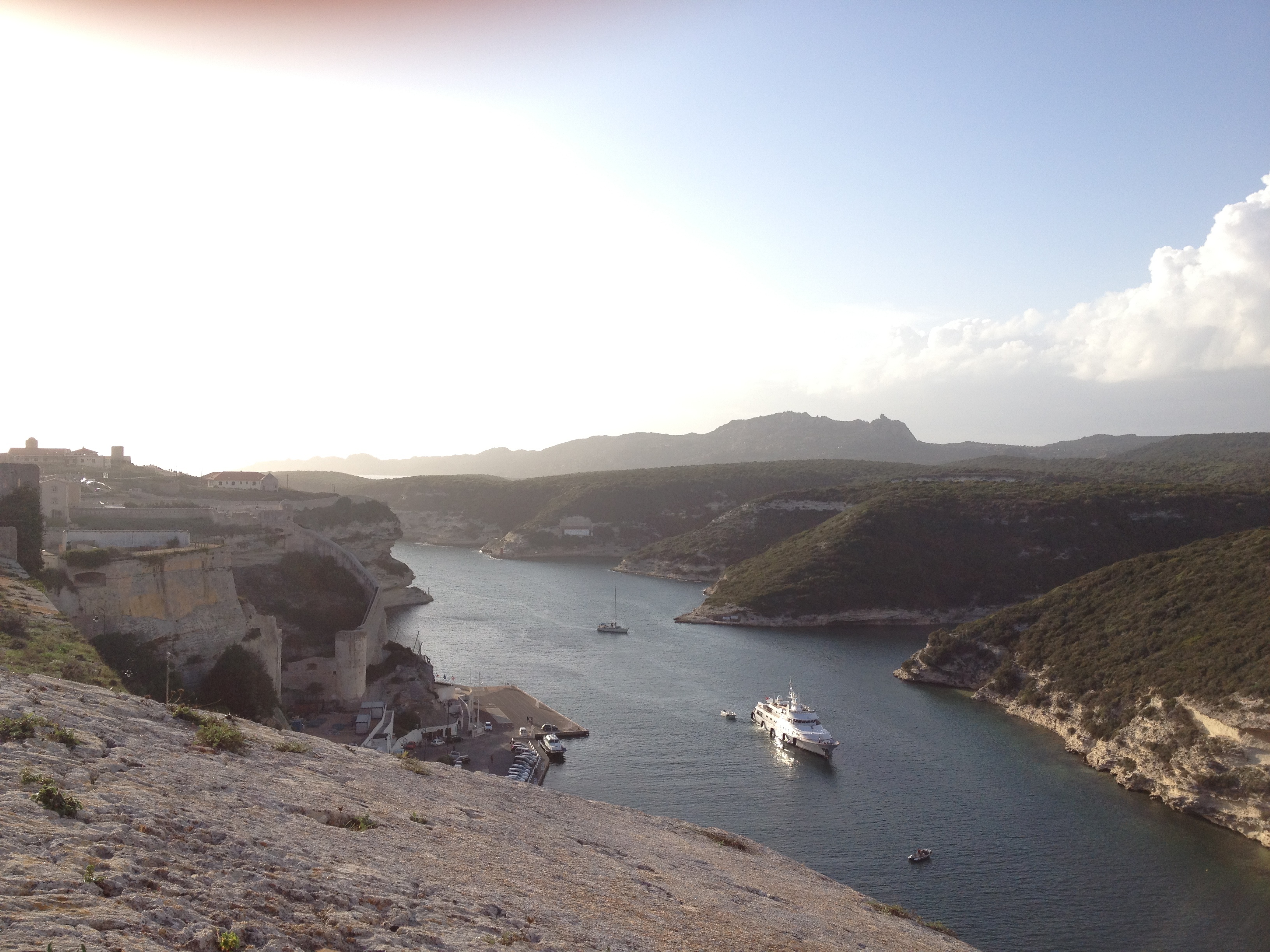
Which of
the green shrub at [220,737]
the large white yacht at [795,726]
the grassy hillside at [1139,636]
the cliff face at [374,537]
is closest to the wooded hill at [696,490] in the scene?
the cliff face at [374,537]

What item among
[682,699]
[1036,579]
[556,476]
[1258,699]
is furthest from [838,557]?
[556,476]

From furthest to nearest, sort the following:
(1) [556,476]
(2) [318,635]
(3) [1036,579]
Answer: (1) [556,476] < (3) [1036,579] < (2) [318,635]

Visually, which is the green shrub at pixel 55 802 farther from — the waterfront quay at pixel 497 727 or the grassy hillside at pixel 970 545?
the grassy hillside at pixel 970 545

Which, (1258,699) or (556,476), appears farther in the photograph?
(556,476)

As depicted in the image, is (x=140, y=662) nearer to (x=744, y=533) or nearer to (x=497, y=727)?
(x=497, y=727)

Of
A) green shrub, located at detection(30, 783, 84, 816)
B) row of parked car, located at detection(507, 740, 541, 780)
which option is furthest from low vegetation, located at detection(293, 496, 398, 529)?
green shrub, located at detection(30, 783, 84, 816)

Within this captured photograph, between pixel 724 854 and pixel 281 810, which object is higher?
pixel 281 810

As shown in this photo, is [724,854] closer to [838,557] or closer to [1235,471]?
[838,557]
